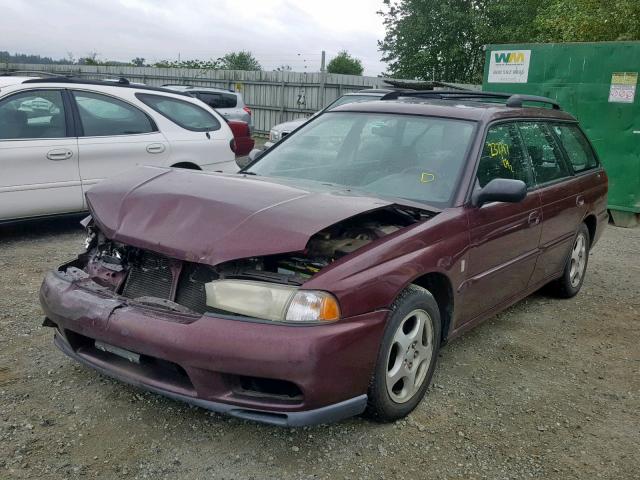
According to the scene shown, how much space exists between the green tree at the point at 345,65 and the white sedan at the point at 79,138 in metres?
51.2

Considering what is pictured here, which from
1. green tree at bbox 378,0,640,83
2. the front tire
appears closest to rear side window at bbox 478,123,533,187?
the front tire

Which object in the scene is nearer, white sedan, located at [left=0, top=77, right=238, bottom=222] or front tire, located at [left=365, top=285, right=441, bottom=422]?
front tire, located at [left=365, top=285, right=441, bottom=422]

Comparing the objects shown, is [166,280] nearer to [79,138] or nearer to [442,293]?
[442,293]

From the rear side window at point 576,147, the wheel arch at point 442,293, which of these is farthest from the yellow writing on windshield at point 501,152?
the rear side window at point 576,147

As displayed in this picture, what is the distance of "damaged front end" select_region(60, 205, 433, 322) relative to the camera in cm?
273

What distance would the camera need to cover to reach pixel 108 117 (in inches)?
264

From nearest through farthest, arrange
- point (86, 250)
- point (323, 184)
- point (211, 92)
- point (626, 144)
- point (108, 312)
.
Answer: point (108, 312), point (86, 250), point (323, 184), point (626, 144), point (211, 92)

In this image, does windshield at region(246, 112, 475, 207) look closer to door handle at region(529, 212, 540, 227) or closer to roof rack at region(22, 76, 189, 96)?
door handle at region(529, 212, 540, 227)

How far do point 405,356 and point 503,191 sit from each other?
1119mm

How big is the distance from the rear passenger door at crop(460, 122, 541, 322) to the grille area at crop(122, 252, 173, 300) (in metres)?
1.70

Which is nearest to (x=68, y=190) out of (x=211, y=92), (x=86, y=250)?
(x=86, y=250)

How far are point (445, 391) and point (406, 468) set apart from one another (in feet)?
2.85

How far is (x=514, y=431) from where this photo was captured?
10.7 feet

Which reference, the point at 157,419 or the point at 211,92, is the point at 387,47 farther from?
the point at 157,419
